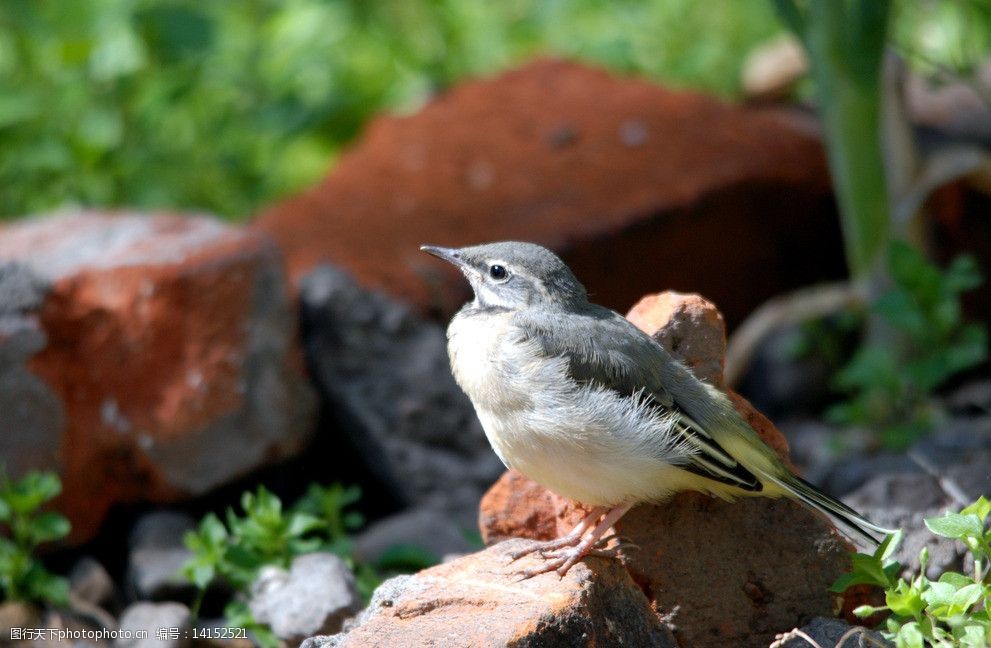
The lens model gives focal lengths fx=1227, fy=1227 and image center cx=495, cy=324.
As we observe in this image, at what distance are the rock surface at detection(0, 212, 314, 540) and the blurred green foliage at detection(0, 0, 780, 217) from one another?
2684 millimetres

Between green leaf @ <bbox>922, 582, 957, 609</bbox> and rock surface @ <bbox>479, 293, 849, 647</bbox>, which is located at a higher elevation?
green leaf @ <bbox>922, 582, 957, 609</bbox>

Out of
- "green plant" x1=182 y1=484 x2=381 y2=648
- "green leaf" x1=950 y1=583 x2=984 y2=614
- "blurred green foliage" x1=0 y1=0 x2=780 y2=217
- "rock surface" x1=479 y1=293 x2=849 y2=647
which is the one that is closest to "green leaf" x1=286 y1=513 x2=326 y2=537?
"green plant" x1=182 y1=484 x2=381 y2=648

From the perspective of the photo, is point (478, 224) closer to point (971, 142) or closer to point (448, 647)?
point (971, 142)

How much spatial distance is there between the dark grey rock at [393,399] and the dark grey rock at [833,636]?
2.37m

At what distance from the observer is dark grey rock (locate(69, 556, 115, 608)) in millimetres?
5230

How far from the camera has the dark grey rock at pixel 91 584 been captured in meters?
5.23

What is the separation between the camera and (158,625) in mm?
4707

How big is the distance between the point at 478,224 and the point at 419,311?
831 millimetres

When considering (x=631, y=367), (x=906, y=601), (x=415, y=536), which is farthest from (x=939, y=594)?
(x=415, y=536)

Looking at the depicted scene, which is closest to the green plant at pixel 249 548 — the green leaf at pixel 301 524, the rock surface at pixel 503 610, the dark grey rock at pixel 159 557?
the green leaf at pixel 301 524

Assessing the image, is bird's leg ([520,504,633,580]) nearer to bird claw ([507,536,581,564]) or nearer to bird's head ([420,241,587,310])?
bird claw ([507,536,581,564])

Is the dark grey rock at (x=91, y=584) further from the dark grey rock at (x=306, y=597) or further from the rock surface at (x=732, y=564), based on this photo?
the rock surface at (x=732, y=564)

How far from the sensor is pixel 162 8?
855cm

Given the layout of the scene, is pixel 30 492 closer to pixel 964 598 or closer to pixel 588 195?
pixel 964 598
